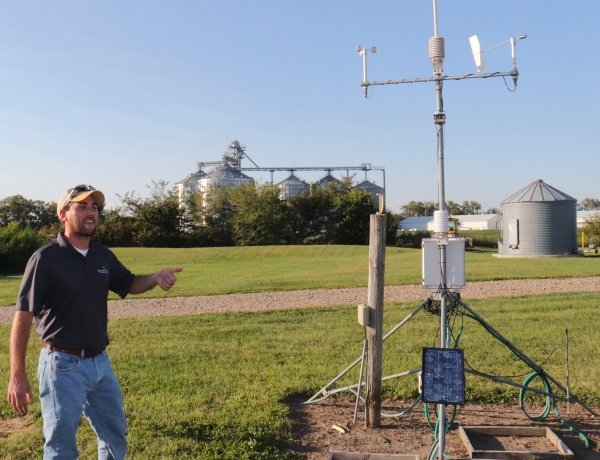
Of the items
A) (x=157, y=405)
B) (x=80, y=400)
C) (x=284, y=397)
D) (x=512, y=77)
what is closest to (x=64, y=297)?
(x=80, y=400)

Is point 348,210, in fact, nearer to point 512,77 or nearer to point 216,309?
point 216,309

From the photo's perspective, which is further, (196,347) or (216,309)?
(216,309)

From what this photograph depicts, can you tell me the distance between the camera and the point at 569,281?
17.3 metres

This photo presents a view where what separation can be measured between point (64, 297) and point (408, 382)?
4.31 metres

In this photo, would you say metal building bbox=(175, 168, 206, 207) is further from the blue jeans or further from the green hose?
the blue jeans

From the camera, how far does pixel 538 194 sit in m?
32.5

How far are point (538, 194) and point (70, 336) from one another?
32.6 meters

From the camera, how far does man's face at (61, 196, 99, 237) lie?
11.6 feet

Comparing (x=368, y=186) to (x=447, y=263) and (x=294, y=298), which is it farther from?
(x=447, y=263)

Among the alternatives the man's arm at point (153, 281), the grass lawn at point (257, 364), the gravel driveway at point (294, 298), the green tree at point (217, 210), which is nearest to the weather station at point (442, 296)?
the grass lawn at point (257, 364)

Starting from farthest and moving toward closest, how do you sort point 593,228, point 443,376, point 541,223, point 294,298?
point 593,228 → point 541,223 → point 294,298 → point 443,376

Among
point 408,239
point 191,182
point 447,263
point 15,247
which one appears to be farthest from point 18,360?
point 191,182

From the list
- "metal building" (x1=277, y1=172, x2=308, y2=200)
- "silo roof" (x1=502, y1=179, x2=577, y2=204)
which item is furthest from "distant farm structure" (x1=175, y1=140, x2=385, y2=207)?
"silo roof" (x1=502, y1=179, x2=577, y2=204)

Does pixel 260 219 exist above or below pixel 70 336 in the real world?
above
